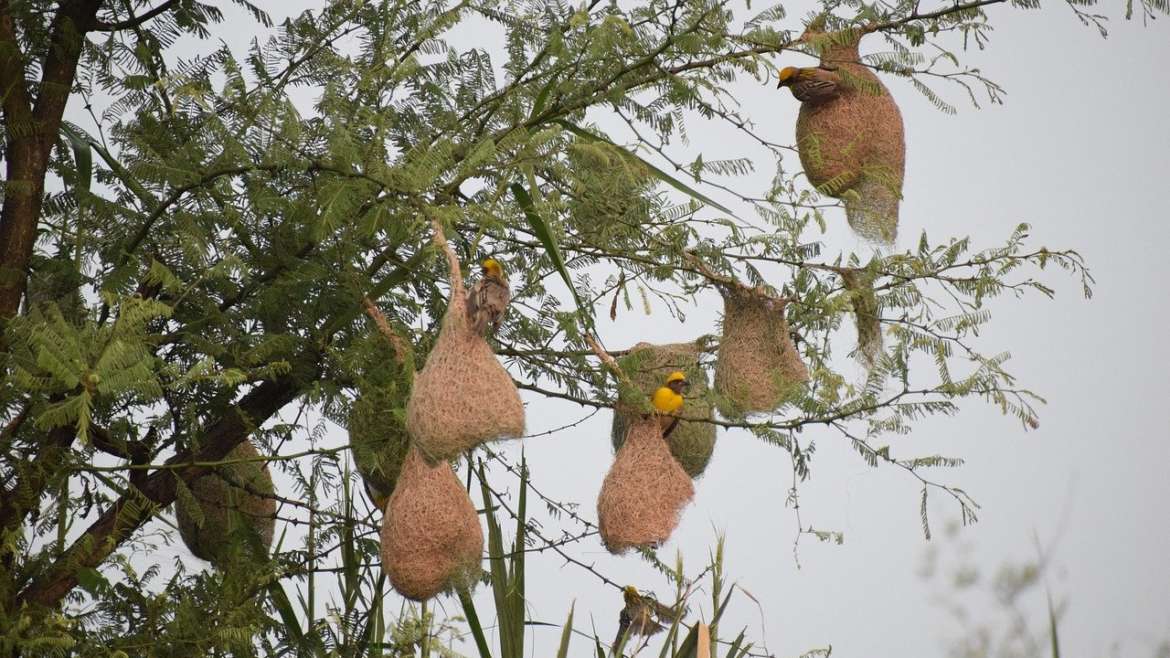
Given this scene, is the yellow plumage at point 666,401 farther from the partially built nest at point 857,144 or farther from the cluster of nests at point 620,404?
the partially built nest at point 857,144

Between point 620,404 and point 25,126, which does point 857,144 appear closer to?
point 620,404

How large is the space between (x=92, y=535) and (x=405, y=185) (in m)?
1.16

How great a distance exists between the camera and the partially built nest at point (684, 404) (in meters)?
2.99

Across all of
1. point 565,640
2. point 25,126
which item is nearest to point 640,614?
point 565,640

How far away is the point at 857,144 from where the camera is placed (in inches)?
114

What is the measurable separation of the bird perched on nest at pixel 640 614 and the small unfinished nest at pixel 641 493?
1.03 feet

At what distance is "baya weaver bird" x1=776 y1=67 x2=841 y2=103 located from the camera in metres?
2.89

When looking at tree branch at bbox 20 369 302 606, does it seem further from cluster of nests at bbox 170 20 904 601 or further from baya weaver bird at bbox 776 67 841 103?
baya weaver bird at bbox 776 67 841 103

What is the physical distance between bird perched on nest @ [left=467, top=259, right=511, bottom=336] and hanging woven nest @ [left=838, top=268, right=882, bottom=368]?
72 cm

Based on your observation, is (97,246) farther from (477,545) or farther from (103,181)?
(477,545)

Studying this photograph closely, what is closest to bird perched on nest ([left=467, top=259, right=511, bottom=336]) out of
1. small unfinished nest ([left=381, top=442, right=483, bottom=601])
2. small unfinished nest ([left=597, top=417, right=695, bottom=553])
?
small unfinished nest ([left=381, top=442, right=483, bottom=601])

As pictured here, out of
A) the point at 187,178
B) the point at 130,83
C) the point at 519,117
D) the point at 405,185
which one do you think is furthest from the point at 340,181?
the point at 130,83

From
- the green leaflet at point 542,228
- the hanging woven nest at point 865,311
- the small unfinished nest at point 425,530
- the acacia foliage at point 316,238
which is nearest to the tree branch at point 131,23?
the acacia foliage at point 316,238

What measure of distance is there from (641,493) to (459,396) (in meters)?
0.67
